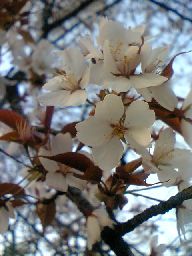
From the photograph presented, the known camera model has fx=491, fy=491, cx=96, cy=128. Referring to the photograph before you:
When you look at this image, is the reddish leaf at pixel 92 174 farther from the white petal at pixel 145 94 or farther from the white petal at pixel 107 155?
the white petal at pixel 145 94

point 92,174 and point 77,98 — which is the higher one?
point 77,98

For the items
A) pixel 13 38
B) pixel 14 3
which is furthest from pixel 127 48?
pixel 13 38

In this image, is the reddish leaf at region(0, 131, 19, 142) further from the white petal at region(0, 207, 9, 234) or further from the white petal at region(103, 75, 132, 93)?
the white petal at region(103, 75, 132, 93)

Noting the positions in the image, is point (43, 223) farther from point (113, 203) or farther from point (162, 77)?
point (162, 77)

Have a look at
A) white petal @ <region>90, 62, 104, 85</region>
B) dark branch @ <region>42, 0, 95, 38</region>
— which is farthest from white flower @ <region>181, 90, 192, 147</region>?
dark branch @ <region>42, 0, 95, 38</region>

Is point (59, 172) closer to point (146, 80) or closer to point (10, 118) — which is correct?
point (10, 118)

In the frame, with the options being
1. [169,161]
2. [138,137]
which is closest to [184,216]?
[169,161]
